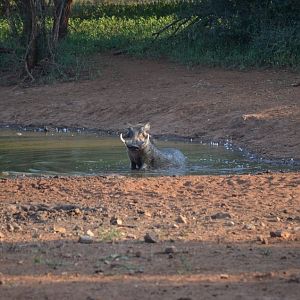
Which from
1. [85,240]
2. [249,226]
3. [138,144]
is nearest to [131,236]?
[85,240]

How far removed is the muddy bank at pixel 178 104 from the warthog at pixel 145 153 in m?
1.94

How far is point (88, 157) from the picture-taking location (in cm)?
1588

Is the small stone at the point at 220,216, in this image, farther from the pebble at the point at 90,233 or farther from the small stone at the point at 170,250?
the small stone at the point at 170,250

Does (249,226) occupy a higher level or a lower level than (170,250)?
lower

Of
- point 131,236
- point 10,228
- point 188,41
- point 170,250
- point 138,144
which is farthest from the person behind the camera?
point 188,41

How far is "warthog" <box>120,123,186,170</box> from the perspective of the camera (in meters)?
14.5

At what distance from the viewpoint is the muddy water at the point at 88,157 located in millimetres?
14297

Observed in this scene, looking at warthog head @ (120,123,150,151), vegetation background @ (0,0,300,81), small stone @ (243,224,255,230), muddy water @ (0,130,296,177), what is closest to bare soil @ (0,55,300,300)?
small stone @ (243,224,255,230)

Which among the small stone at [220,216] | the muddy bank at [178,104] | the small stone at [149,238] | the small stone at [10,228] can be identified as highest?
the small stone at [149,238]

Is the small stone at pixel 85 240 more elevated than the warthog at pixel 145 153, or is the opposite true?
the small stone at pixel 85 240

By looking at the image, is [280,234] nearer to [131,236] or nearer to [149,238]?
[149,238]

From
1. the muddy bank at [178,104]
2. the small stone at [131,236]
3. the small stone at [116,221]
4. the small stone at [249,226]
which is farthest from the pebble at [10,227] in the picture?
the muddy bank at [178,104]

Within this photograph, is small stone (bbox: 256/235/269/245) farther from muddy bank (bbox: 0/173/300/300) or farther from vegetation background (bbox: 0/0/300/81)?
vegetation background (bbox: 0/0/300/81)

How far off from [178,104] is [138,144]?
253 inches
